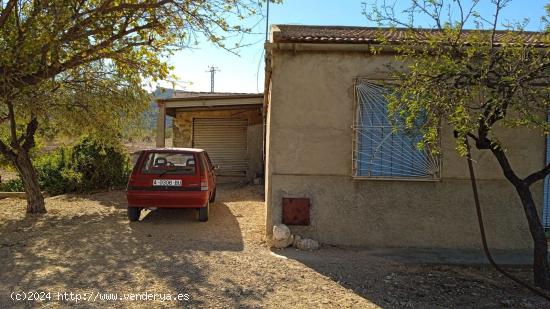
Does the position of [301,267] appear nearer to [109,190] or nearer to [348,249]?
[348,249]

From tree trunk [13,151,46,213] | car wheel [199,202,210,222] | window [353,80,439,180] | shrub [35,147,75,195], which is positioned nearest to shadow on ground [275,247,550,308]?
window [353,80,439,180]

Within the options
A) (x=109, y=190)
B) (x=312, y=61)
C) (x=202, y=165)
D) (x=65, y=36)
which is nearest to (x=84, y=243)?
(x=202, y=165)

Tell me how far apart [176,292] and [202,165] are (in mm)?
3923

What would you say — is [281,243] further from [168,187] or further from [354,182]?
[168,187]

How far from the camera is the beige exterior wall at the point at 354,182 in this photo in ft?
23.1

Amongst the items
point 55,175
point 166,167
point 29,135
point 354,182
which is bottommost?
point 55,175

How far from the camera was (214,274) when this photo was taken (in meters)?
5.51

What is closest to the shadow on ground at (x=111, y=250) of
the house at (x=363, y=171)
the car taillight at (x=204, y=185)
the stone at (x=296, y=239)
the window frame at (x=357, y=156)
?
the car taillight at (x=204, y=185)

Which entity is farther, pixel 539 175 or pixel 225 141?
pixel 225 141

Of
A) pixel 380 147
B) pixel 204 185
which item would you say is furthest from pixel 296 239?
pixel 204 185

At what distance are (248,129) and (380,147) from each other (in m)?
9.25

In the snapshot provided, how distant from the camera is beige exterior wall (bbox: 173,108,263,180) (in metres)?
15.8

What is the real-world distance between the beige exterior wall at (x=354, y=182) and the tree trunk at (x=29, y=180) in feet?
18.4

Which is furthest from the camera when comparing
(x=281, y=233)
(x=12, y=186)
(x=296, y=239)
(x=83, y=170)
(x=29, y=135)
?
(x=12, y=186)
